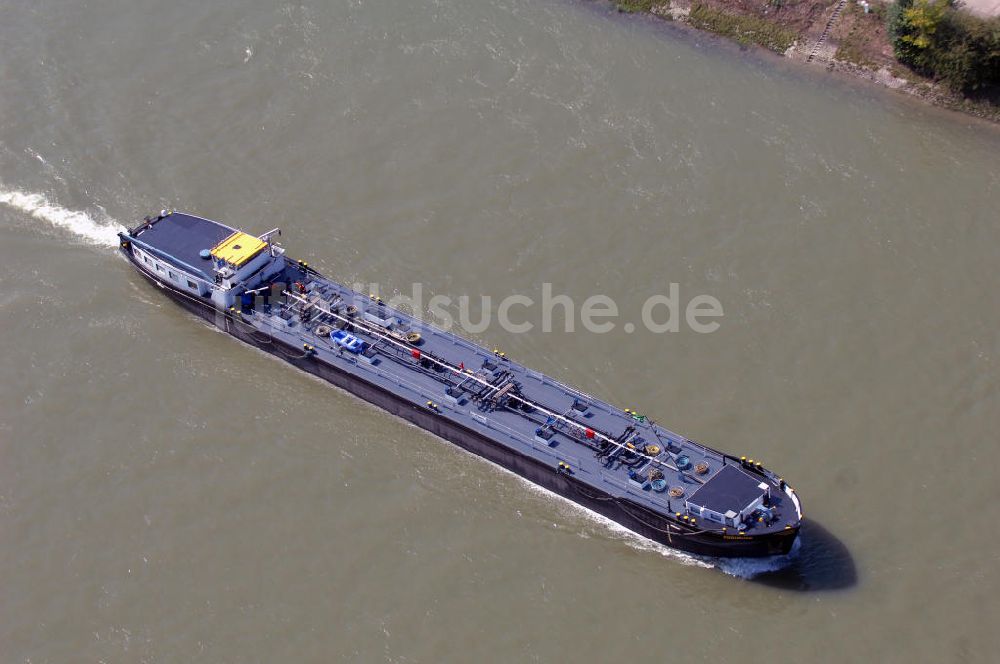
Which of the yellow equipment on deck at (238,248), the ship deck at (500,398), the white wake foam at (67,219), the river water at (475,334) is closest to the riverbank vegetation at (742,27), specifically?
the river water at (475,334)

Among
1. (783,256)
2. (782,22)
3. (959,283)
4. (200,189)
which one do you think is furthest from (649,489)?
(782,22)

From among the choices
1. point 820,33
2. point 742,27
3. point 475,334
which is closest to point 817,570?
point 475,334

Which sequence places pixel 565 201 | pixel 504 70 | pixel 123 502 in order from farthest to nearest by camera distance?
1. pixel 504 70
2. pixel 565 201
3. pixel 123 502

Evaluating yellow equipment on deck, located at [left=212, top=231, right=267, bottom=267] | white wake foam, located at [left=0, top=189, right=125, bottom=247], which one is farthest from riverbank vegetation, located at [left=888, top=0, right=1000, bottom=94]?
white wake foam, located at [left=0, top=189, right=125, bottom=247]

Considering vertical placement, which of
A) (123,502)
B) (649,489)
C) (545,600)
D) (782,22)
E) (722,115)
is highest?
(782,22)

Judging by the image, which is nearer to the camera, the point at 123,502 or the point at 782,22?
the point at 123,502

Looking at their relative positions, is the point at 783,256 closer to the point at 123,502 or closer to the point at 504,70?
the point at 504,70
